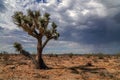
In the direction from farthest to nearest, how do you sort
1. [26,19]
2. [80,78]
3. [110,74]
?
[26,19] → [110,74] → [80,78]

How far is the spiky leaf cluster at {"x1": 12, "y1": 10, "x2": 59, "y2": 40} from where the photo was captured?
940 inches

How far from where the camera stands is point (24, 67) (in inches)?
991

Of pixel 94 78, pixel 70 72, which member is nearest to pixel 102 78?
pixel 94 78

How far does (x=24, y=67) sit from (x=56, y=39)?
3874 millimetres

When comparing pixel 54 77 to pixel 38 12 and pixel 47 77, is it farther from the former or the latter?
pixel 38 12

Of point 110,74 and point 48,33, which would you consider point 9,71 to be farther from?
point 110,74

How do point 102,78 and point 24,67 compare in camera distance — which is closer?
point 102,78

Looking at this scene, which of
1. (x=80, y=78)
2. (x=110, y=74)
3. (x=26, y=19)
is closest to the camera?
(x=80, y=78)

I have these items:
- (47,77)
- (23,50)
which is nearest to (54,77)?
(47,77)

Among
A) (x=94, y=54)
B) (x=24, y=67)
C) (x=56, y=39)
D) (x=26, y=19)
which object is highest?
(x=26, y=19)

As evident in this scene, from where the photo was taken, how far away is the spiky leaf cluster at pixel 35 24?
78.3 feet

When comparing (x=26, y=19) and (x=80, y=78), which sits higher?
(x=26, y=19)

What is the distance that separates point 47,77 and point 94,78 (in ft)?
11.4

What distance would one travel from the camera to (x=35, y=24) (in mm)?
24094
